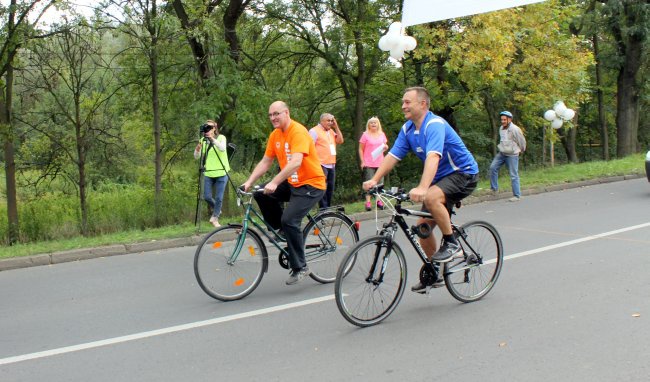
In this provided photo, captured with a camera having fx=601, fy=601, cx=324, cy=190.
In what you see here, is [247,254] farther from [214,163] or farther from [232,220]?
[232,220]

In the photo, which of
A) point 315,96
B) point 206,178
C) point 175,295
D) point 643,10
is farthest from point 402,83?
point 175,295

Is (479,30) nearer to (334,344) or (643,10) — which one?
(643,10)

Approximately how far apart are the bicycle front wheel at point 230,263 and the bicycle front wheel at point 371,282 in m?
1.49

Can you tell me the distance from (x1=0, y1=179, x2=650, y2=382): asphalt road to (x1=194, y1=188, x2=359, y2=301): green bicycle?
0.59 ft

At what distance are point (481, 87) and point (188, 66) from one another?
922cm

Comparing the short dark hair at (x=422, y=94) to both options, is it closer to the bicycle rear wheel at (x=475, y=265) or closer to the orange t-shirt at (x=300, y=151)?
the bicycle rear wheel at (x=475, y=265)

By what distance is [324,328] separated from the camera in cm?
501

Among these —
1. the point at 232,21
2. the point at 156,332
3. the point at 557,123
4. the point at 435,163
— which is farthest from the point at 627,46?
the point at 156,332

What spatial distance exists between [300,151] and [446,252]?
174 cm

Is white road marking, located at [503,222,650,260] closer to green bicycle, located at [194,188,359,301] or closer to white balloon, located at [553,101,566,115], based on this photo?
green bicycle, located at [194,188,359,301]

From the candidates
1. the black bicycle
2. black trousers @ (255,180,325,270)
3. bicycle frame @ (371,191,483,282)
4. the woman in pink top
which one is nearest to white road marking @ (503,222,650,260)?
the black bicycle

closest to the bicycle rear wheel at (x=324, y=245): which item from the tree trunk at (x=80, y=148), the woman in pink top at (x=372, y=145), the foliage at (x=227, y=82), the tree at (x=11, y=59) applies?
the woman in pink top at (x=372, y=145)

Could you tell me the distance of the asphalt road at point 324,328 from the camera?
4.14m

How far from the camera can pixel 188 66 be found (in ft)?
51.3
